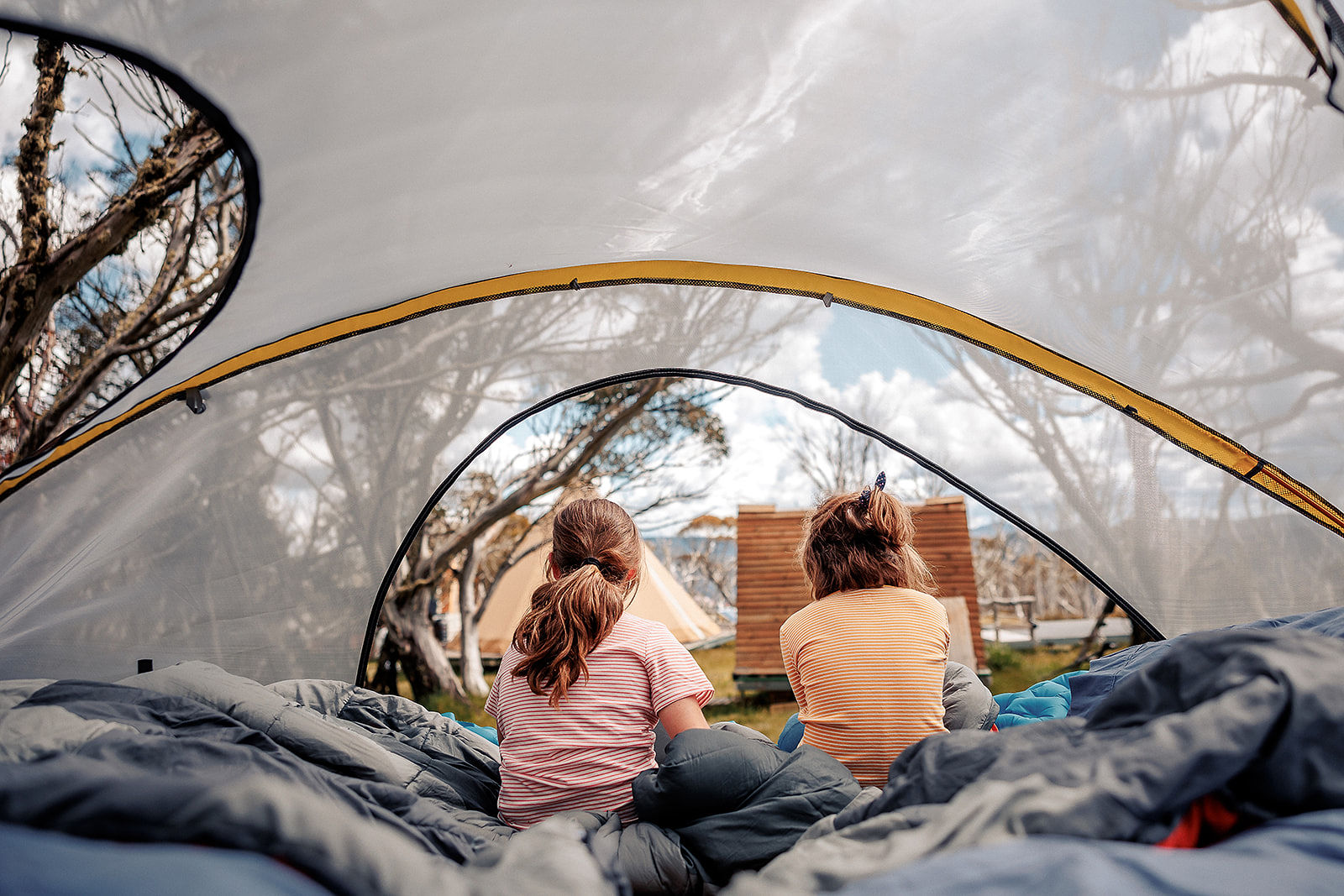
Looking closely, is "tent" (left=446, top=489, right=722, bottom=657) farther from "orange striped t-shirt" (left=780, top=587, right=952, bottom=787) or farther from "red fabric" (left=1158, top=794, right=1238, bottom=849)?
"red fabric" (left=1158, top=794, right=1238, bottom=849)

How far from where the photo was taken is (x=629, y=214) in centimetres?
176

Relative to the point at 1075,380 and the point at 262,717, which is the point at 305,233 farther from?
the point at 1075,380

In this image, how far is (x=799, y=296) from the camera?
2102 millimetres

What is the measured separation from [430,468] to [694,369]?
774mm

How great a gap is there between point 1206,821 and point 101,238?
224 cm

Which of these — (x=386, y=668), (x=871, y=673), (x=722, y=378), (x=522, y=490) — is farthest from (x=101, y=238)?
(x=522, y=490)

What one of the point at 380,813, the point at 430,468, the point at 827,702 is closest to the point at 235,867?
the point at 380,813

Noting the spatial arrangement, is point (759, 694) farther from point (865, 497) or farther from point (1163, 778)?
point (1163, 778)

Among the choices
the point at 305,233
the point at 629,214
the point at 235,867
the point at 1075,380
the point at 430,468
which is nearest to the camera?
the point at 235,867

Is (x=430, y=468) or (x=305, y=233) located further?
(x=430, y=468)

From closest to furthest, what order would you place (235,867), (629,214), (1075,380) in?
(235,867)
(629,214)
(1075,380)

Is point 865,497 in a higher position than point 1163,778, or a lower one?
higher

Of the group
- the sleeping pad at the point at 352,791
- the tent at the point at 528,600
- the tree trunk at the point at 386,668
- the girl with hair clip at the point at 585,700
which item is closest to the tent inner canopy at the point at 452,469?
the sleeping pad at the point at 352,791

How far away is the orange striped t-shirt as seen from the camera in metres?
1.33
